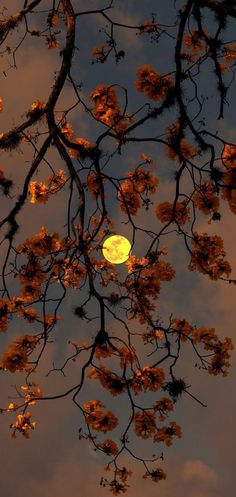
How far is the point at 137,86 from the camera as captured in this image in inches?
254

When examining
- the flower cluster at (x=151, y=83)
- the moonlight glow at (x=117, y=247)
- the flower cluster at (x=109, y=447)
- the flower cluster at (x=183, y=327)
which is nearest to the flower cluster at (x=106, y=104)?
the flower cluster at (x=151, y=83)

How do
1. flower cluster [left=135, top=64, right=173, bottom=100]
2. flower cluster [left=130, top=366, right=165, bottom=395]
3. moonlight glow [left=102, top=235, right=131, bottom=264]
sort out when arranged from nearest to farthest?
1. flower cluster [left=130, top=366, right=165, bottom=395]
2. flower cluster [left=135, top=64, right=173, bottom=100]
3. moonlight glow [left=102, top=235, right=131, bottom=264]

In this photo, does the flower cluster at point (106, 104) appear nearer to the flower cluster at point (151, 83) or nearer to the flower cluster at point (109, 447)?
the flower cluster at point (151, 83)

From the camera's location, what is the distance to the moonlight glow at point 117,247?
706 centimetres

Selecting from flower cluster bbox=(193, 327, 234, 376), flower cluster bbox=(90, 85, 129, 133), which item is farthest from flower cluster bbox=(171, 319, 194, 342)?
flower cluster bbox=(90, 85, 129, 133)

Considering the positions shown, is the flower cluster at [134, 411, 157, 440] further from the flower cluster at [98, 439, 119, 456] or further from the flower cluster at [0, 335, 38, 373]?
the flower cluster at [0, 335, 38, 373]

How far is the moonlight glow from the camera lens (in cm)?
706

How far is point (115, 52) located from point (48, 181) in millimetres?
1917

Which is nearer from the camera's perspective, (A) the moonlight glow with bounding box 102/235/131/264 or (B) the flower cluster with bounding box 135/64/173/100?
(B) the flower cluster with bounding box 135/64/173/100

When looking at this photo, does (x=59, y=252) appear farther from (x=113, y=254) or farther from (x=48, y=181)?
(x=48, y=181)

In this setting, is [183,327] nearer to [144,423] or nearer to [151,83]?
[144,423]

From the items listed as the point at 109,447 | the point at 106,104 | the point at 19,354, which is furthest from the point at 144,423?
the point at 106,104

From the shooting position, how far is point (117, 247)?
7.16 meters

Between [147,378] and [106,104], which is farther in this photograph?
[106,104]
